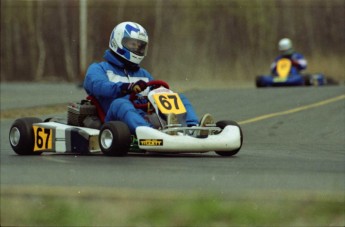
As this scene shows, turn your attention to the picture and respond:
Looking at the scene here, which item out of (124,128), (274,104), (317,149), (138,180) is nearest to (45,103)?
(274,104)

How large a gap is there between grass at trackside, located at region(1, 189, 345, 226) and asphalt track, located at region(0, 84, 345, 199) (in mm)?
488

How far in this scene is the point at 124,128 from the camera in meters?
10.4

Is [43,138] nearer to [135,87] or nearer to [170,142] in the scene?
[135,87]

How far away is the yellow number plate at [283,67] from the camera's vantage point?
2667cm

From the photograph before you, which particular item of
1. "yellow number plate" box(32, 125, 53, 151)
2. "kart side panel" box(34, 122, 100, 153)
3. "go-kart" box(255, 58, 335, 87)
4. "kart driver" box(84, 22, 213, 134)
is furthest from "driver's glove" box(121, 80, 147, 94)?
"go-kart" box(255, 58, 335, 87)

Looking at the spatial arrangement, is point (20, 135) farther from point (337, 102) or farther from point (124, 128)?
point (337, 102)

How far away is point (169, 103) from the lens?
1097cm

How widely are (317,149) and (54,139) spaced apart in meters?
3.25

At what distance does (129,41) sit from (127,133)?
1.56 metres

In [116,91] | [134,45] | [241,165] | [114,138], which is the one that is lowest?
[241,165]

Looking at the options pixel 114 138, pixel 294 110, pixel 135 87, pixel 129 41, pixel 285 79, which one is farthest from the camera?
pixel 285 79

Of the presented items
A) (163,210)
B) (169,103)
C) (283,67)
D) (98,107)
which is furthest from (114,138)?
(283,67)

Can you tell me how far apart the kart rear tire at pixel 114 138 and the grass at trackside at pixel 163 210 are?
3441 millimetres

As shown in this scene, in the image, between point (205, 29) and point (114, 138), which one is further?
point (205, 29)
